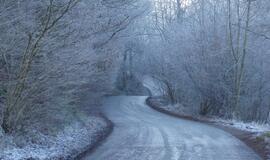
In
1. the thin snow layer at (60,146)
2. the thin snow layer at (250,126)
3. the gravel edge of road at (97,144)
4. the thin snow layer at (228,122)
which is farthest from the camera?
the thin snow layer at (228,122)

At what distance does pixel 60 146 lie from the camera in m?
13.7

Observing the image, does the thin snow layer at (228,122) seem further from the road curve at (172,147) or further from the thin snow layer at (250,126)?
the road curve at (172,147)

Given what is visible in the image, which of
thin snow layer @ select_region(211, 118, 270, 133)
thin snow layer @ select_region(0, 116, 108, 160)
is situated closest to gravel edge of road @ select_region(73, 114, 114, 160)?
thin snow layer @ select_region(0, 116, 108, 160)

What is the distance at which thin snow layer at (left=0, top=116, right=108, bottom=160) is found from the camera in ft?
37.3

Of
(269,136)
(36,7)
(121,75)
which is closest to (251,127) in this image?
(269,136)

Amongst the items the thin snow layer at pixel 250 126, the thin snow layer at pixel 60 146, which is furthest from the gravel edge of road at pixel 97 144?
the thin snow layer at pixel 250 126

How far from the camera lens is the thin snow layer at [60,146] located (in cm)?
1138

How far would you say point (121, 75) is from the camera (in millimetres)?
60000

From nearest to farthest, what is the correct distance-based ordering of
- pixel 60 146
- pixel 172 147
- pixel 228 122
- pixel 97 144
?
pixel 60 146 < pixel 172 147 < pixel 97 144 < pixel 228 122

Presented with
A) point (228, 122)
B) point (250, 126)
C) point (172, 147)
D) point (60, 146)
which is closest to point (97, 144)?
point (60, 146)

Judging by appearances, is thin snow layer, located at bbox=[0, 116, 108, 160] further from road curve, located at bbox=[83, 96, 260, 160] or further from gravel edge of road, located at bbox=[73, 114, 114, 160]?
road curve, located at bbox=[83, 96, 260, 160]

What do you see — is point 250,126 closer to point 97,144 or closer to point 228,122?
point 228,122

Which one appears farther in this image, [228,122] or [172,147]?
[228,122]

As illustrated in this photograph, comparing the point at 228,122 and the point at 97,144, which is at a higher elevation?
the point at 97,144
